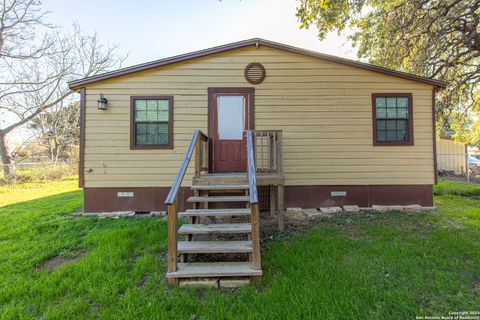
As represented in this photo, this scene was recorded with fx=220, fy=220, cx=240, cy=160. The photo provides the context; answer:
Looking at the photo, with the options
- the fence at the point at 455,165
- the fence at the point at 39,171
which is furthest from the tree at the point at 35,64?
the fence at the point at 455,165

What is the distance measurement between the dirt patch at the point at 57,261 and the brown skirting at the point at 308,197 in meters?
1.96

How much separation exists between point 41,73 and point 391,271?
17.9 metres

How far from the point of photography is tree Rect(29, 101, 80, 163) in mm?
13383

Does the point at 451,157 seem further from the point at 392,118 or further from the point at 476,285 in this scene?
the point at 476,285

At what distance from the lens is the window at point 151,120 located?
5.21m

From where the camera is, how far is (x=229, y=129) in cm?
530

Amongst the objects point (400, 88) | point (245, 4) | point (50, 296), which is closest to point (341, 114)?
point (400, 88)

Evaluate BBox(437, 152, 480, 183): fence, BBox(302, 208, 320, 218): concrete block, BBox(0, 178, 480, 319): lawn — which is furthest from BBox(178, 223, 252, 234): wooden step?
BBox(437, 152, 480, 183): fence

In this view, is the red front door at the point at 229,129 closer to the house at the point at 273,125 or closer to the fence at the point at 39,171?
the house at the point at 273,125

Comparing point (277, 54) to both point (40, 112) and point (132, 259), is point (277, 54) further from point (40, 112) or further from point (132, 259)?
point (40, 112)

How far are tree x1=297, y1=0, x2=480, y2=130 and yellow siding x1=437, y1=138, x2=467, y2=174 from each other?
4.88 meters

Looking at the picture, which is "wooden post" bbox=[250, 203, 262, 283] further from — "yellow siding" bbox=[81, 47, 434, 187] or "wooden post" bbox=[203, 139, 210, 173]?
"yellow siding" bbox=[81, 47, 434, 187]

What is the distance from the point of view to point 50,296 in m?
2.30

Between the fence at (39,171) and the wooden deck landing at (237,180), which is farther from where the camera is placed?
the fence at (39,171)
